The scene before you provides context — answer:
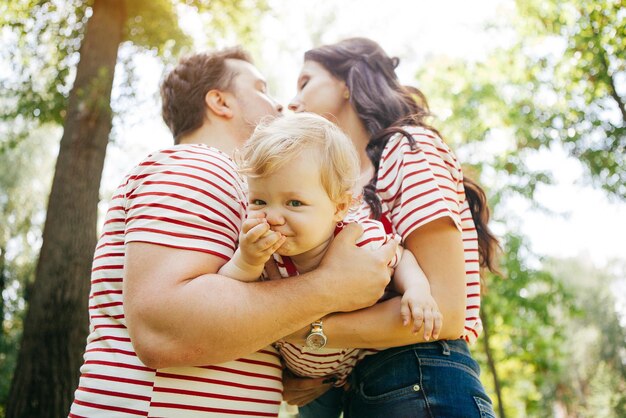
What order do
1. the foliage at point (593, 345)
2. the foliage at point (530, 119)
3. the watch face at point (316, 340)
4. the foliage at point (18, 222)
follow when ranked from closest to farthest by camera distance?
the watch face at point (316, 340) → the foliage at point (530, 119) → the foliage at point (18, 222) → the foliage at point (593, 345)

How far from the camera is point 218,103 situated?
8.82ft

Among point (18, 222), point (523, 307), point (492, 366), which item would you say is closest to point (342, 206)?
point (492, 366)

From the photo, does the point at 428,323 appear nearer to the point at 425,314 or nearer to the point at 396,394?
the point at 425,314

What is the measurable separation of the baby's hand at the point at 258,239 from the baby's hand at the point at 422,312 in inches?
19.0

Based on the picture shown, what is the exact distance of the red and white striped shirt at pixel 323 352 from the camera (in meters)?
1.89

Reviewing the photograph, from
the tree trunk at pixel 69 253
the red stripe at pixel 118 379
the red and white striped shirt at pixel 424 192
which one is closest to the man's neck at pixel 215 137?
the red and white striped shirt at pixel 424 192

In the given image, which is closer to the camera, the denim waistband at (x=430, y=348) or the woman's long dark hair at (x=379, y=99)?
the denim waistband at (x=430, y=348)

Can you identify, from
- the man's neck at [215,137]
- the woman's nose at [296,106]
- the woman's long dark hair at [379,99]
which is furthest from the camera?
the woman's nose at [296,106]

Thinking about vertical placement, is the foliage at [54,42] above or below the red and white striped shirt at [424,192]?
above

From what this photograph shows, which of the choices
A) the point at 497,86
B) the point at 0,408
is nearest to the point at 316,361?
the point at 497,86

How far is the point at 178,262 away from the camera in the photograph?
5.45 ft

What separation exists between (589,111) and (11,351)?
13.8 meters

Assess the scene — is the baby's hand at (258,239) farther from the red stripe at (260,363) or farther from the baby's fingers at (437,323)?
the baby's fingers at (437,323)

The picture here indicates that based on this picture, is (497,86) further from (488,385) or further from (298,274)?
(298,274)
